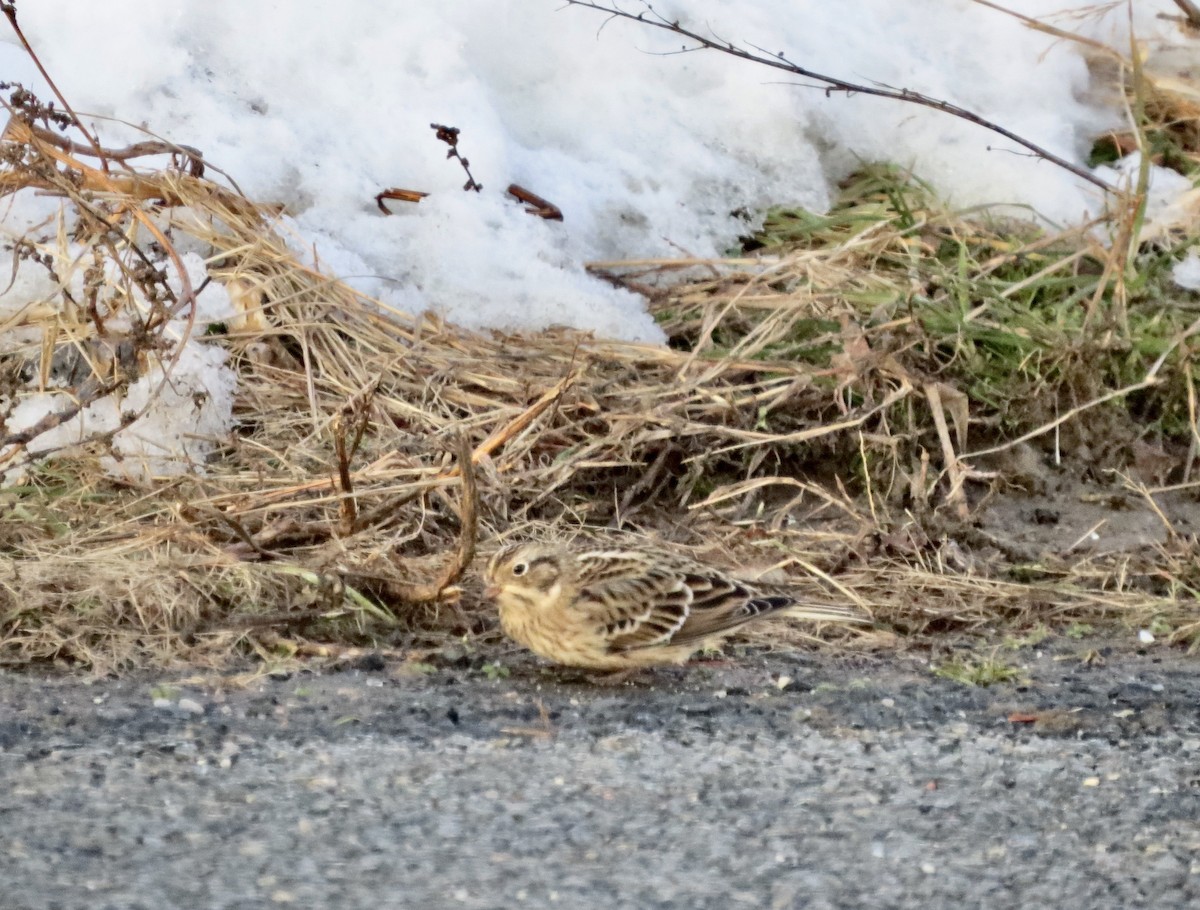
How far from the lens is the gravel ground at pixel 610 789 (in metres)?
2.81

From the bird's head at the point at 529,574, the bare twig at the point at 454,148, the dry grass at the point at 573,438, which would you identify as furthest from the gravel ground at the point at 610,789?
the bare twig at the point at 454,148

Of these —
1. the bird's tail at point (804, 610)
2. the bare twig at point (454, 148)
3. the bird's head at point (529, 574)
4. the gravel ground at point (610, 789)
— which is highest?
the bare twig at point (454, 148)

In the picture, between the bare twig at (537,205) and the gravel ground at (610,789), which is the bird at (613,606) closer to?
the gravel ground at (610,789)

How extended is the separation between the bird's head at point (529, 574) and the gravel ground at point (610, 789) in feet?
0.73

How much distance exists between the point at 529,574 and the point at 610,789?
1.06 meters

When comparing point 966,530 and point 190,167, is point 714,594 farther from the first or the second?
point 190,167

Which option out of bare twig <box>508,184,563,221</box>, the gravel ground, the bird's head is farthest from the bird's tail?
bare twig <box>508,184,563,221</box>

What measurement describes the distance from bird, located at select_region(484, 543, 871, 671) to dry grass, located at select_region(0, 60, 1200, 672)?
0.61ft

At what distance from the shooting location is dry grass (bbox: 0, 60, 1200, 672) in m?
4.59

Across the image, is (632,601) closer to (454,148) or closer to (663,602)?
(663,602)

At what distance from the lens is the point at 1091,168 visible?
24.5 ft

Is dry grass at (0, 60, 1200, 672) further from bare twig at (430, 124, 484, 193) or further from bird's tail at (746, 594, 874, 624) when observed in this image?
bare twig at (430, 124, 484, 193)

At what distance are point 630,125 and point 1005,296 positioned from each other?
1984mm

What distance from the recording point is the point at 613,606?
4.30 metres
